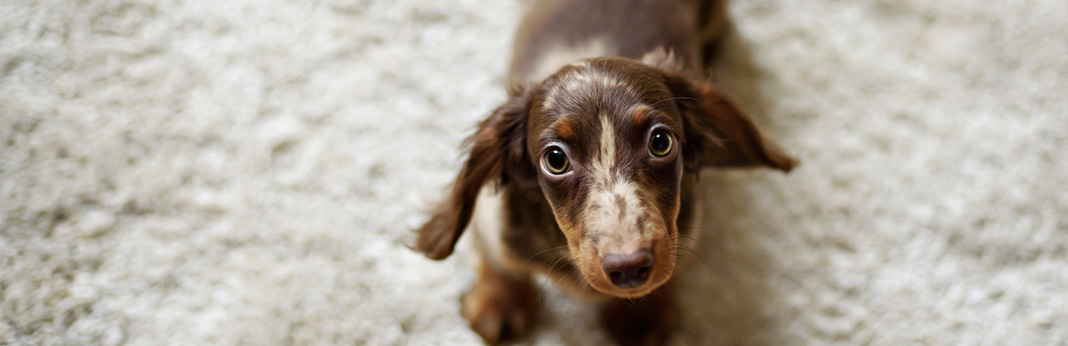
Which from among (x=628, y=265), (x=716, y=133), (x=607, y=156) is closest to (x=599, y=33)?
(x=716, y=133)

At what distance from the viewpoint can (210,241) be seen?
1.79m

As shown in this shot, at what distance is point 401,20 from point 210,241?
0.81m

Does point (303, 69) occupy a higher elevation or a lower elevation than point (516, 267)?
higher

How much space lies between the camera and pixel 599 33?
63.2 inches

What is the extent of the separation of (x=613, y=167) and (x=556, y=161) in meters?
0.10

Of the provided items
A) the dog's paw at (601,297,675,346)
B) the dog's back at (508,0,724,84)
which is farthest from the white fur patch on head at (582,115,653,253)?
the dog's paw at (601,297,675,346)

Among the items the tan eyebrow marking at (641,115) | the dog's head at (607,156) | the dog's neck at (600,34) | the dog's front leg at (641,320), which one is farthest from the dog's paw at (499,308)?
the tan eyebrow marking at (641,115)

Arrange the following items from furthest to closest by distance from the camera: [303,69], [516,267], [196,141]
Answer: [303,69], [196,141], [516,267]

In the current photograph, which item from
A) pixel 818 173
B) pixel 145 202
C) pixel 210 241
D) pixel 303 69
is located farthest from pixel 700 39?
pixel 145 202

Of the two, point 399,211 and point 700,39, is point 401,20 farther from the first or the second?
point 700,39

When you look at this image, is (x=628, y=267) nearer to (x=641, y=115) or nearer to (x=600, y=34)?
(x=641, y=115)

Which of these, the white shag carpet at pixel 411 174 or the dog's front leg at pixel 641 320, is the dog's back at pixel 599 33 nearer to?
the white shag carpet at pixel 411 174

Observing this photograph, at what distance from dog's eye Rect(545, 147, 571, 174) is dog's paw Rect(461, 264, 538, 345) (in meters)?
0.49

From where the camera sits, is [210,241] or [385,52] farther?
[385,52]
